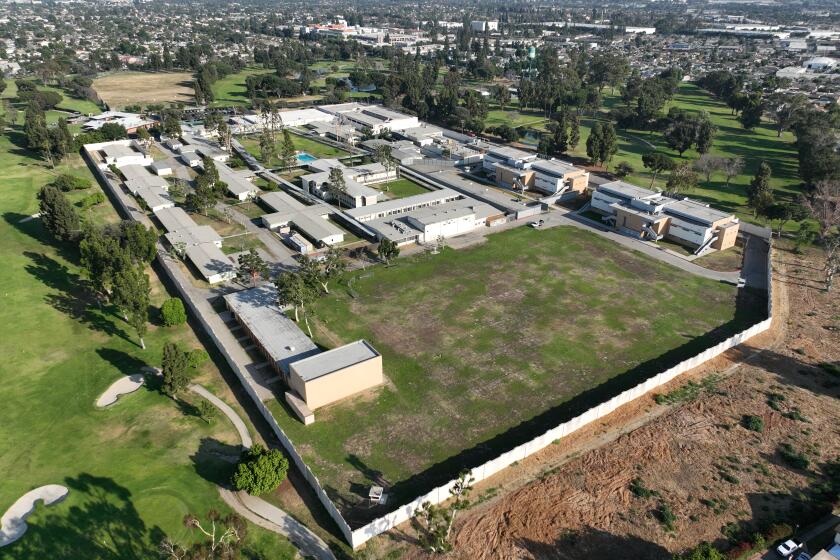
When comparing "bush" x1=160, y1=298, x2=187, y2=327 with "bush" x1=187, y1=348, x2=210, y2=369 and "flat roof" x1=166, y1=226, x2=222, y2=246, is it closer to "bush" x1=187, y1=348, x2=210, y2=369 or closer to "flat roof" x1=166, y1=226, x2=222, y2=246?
"bush" x1=187, y1=348, x2=210, y2=369

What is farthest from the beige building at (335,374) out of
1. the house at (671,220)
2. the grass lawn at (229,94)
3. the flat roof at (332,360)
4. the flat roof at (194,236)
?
the grass lawn at (229,94)

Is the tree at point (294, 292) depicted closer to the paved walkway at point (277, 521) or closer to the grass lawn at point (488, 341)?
the grass lawn at point (488, 341)

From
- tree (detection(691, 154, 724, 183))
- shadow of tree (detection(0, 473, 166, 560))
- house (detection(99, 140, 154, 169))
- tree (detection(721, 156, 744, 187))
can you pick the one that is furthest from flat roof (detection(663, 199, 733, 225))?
house (detection(99, 140, 154, 169))

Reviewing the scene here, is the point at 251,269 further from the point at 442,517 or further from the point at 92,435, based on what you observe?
the point at 442,517

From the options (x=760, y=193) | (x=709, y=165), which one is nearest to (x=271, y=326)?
(x=760, y=193)

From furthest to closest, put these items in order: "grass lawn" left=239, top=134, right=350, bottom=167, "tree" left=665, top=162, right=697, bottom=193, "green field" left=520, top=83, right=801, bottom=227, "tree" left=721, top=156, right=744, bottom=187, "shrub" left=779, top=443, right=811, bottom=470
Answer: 1. "grass lawn" left=239, top=134, right=350, bottom=167
2. "tree" left=721, top=156, right=744, bottom=187
3. "green field" left=520, top=83, right=801, bottom=227
4. "tree" left=665, top=162, right=697, bottom=193
5. "shrub" left=779, top=443, right=811, bottom=470
